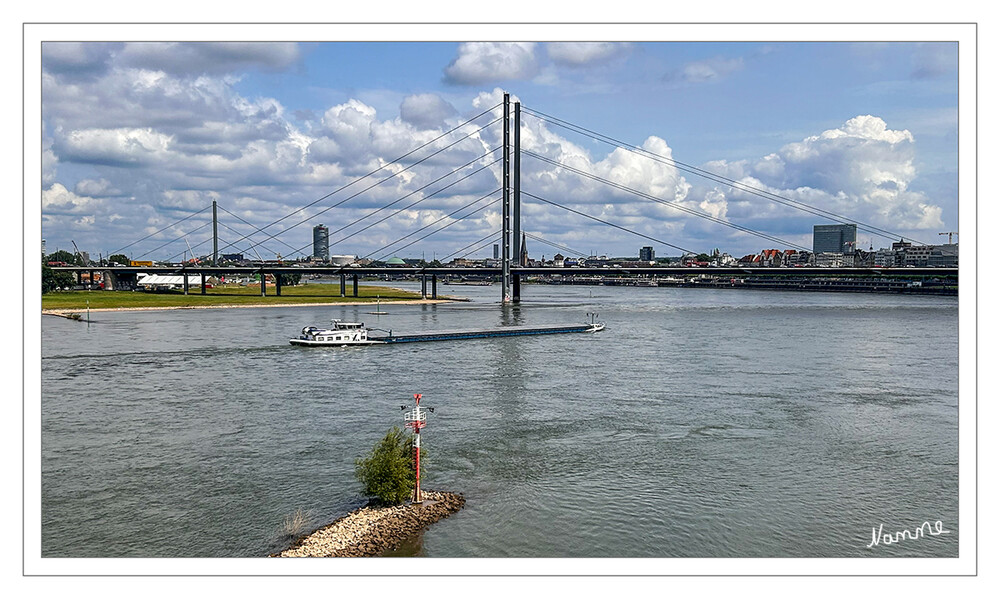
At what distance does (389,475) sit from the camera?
17750 mm

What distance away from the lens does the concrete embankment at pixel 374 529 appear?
1508 cm

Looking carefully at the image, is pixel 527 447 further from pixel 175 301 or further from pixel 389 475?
pixel 175 301

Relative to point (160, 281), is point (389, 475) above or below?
below

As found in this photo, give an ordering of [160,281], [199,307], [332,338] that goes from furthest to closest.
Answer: [160,281]
[199,307]
[332,338]

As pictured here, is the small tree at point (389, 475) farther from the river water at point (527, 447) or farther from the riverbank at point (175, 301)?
the riverbank at point (175, 301)

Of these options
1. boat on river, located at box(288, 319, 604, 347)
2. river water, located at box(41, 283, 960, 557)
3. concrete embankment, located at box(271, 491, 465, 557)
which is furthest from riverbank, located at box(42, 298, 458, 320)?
concrete embankment, located at box(271, 491, 465, 557)

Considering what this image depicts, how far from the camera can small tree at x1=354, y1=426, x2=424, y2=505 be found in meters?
17.7

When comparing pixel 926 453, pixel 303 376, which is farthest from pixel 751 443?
pixel 303 376

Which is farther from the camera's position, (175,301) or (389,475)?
(175,301)
